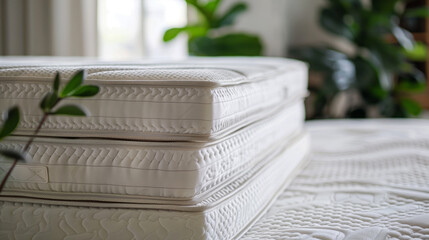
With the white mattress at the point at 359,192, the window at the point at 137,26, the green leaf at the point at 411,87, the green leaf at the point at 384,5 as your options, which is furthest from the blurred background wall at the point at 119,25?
the white mattress at the point at 359,192

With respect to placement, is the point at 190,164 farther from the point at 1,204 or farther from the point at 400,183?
the point at 400,183

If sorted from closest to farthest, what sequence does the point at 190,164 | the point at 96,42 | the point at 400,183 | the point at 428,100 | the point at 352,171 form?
the point at 190,164, the point at 400,183, the point at 352,171, the point at 96,42, the point at 428,100

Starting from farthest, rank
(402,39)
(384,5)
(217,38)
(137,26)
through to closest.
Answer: (137,26), (384,5), (217,38), (402,39)

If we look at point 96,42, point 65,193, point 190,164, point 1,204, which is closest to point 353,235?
point 190,164

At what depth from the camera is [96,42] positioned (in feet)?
10.2

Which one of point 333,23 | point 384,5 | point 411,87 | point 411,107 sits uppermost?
point 384,5

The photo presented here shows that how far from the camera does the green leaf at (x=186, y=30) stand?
113 inches

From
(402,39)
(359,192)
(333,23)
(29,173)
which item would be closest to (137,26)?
(333,23)

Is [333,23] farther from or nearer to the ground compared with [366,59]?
farther from the ground

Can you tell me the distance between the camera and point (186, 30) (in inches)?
117

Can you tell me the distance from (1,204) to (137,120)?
0.26 m

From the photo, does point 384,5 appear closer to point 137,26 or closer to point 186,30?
point 186,30

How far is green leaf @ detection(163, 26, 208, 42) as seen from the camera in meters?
2.88

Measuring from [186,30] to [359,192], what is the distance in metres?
2.08
